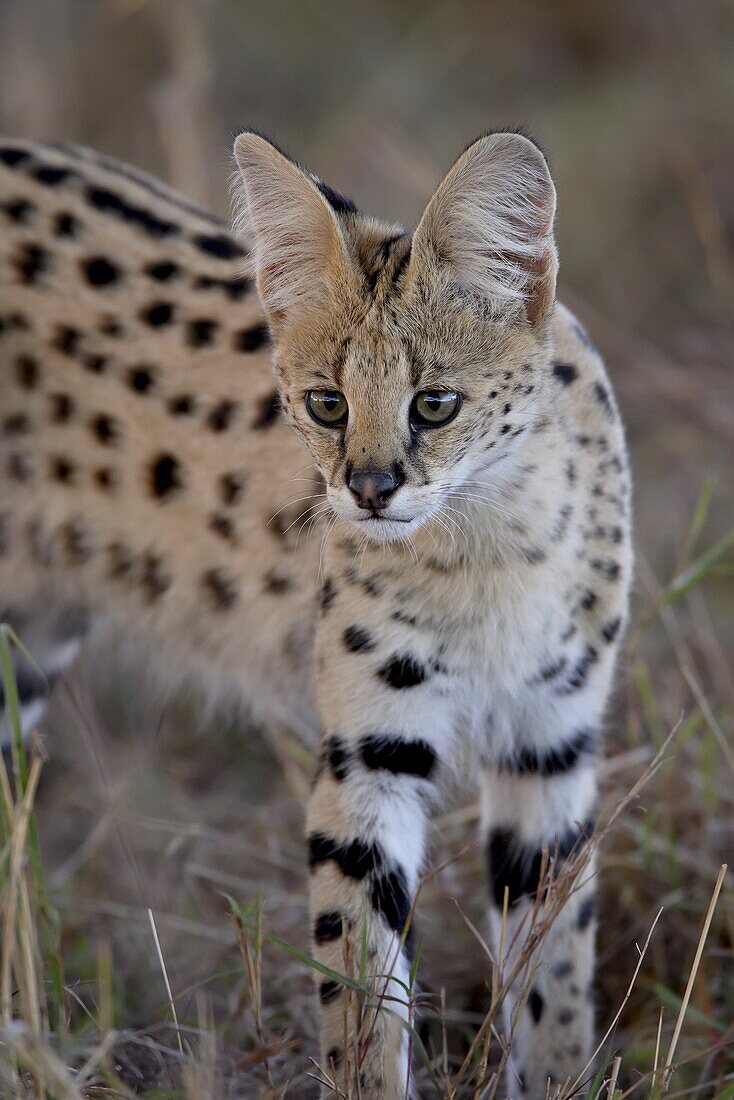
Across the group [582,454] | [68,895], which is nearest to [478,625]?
[582,454]

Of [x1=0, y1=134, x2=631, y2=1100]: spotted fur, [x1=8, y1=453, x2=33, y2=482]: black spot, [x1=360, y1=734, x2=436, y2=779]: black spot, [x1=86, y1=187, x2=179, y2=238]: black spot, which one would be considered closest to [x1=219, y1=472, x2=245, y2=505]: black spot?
[x1=0, y1=134, x2=631, y2=1100]: spotted fur

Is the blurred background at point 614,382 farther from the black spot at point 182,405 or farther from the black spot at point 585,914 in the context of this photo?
the black spot at point 182,405

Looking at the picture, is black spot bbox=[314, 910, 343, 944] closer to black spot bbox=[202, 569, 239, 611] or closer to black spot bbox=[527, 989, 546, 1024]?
black spot bbox=[527, 989, 546, 1024]

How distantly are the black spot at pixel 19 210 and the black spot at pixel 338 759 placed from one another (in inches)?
61.5

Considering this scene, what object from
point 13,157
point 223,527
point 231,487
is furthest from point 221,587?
point 13,157

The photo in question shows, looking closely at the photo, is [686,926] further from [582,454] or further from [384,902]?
[582,454]

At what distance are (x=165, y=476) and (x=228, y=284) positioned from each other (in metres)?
0.47

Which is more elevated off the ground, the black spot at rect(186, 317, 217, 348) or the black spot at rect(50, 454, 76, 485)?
the black spot at rect(186, 317, 217, 348)

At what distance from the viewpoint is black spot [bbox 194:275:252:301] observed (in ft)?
11.0

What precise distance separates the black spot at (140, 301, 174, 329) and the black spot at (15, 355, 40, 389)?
0.28 meters

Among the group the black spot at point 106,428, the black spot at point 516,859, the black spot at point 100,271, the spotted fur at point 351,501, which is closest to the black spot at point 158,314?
the spotted fur at point 351,501

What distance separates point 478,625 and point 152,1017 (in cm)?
126

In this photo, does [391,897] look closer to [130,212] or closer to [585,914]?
[585,914]

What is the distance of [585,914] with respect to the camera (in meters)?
2.96
